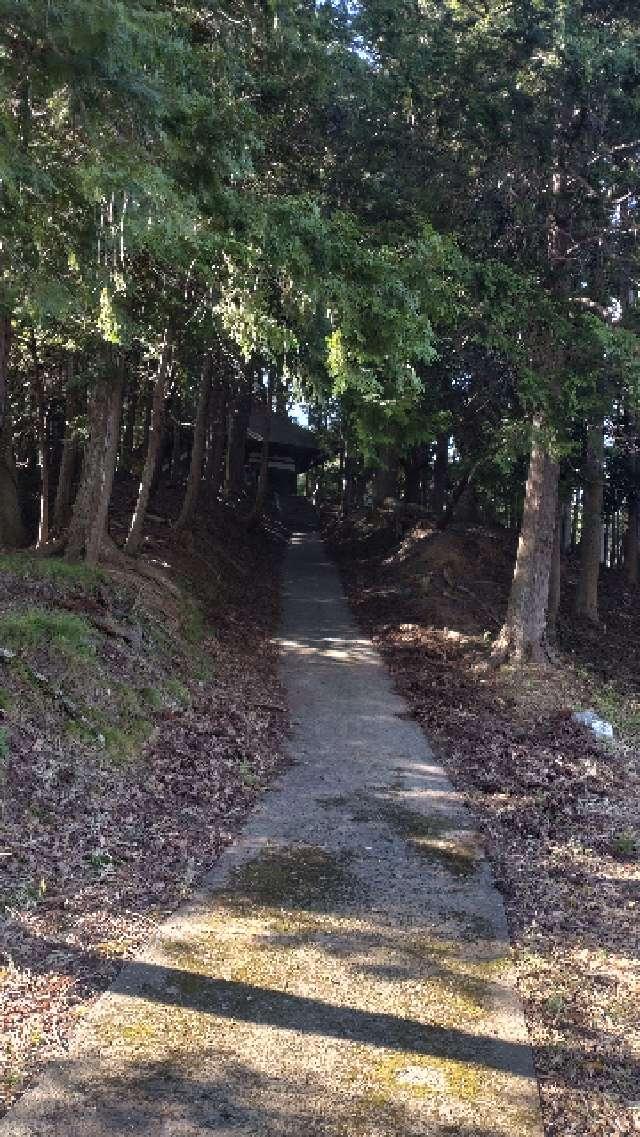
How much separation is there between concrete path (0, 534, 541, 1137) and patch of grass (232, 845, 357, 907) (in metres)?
0.02

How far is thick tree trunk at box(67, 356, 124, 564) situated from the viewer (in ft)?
43.7

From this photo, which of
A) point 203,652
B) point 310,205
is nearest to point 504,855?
point 310,205

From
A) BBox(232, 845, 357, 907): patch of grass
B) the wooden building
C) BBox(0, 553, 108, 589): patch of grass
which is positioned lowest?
BBox(232, 845, 357, 907): patch of grass

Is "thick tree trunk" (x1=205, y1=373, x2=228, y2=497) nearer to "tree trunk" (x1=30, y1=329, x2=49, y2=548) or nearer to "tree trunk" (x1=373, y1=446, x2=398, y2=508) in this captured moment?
"tree trunk" (x1=373, y1=446, x2=398, y2=508)

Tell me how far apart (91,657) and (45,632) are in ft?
2.02

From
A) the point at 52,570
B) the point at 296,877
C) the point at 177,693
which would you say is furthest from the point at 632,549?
the point at 296,877

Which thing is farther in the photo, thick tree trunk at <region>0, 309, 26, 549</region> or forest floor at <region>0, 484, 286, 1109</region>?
thick tree trunk at <region>0, 309, 26, 549</region>

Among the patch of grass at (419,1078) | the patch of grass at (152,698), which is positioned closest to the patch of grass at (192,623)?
the patch of grass at (152,698)

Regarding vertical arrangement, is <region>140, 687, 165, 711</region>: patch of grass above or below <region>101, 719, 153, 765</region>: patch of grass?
above

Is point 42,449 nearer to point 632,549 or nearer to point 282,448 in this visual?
point 632,549

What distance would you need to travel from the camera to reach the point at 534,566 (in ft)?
48.2

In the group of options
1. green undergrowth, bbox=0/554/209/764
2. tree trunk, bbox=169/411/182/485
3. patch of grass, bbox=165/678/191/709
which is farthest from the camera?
tree trunk, bbox=169/411/182/485

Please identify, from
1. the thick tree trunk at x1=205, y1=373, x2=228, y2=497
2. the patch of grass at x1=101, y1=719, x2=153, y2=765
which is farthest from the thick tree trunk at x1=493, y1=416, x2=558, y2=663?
the thick tree trunk at x1=205, y1=373, x2=228, y2=497

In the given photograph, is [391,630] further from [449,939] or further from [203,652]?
[449,939]
